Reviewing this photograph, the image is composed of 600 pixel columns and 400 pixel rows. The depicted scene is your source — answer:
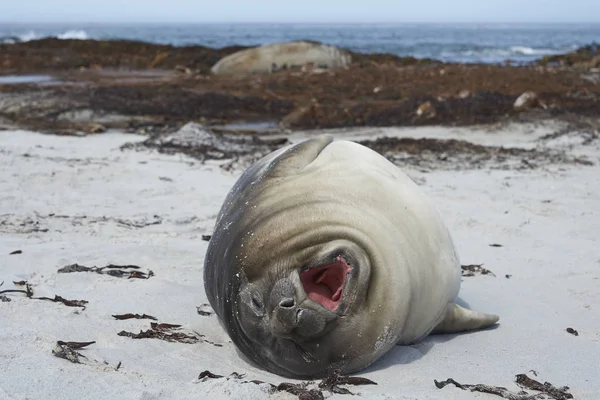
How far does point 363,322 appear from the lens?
10.8 ft

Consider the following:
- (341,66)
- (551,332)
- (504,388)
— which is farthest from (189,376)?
(341,66)

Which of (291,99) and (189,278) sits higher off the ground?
(189,278)

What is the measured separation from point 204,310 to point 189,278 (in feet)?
2.07

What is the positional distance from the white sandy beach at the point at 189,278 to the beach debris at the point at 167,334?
47mm

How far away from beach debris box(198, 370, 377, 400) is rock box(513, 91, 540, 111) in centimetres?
1097

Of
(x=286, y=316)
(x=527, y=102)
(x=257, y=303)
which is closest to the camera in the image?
(x=286, y=316)

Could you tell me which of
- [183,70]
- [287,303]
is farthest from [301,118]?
[183,70]

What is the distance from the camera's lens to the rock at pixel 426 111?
1312 centimetres

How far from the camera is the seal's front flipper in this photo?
3.90 metres

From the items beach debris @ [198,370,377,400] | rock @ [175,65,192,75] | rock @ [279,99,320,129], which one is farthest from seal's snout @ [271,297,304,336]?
rock @ [175,65,192,75]

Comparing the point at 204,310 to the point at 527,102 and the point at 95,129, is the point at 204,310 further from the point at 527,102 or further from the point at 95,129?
the point at 527,102

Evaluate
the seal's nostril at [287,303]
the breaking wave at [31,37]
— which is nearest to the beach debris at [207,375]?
the seal's nostril at [287,303]

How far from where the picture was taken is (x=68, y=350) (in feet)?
10.5

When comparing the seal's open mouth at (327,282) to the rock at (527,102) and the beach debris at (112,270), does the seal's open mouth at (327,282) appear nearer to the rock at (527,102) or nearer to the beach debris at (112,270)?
the beach debris at (112,270)
